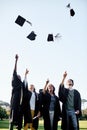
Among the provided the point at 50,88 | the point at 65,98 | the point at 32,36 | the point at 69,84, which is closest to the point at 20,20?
the point at 32,36

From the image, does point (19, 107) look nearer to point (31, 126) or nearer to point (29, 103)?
point (29, 103)

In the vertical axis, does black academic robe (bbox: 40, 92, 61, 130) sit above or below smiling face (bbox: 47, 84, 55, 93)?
below

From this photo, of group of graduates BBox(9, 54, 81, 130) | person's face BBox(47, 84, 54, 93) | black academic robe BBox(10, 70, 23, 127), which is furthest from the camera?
person's face BBox(47, 84, 54, 93)

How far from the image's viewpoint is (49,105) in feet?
26.8

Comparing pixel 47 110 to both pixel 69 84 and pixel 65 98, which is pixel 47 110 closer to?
pixel 65 98

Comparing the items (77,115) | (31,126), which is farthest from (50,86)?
(31,126)

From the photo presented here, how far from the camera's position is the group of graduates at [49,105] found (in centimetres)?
789

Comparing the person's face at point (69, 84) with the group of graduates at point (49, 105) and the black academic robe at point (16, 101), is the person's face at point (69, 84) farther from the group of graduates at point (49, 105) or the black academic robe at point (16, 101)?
the black academic robe at point (16, 101)

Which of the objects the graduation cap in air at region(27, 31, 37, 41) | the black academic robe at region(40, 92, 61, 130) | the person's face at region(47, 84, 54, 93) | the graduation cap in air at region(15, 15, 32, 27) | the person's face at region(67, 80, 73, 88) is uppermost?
the graduation cap in air at region(15, 15, 32, 27)

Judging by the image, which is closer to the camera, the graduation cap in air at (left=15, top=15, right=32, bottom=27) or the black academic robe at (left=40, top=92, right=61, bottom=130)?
the black academic robe at (left=40, top=92, right=61, bottom=130)

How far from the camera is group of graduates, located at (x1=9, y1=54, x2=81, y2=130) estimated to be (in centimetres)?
789

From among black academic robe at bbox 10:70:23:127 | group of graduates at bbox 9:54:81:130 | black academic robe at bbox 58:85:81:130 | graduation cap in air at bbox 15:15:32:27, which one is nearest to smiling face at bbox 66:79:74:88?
group of graduates at bbox 9:54:81:130

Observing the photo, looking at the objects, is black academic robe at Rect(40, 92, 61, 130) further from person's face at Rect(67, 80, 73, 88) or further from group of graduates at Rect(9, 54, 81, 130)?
person's face at Rect(67, 80, 73, 88)

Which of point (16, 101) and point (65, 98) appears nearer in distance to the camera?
point (16, 101)
